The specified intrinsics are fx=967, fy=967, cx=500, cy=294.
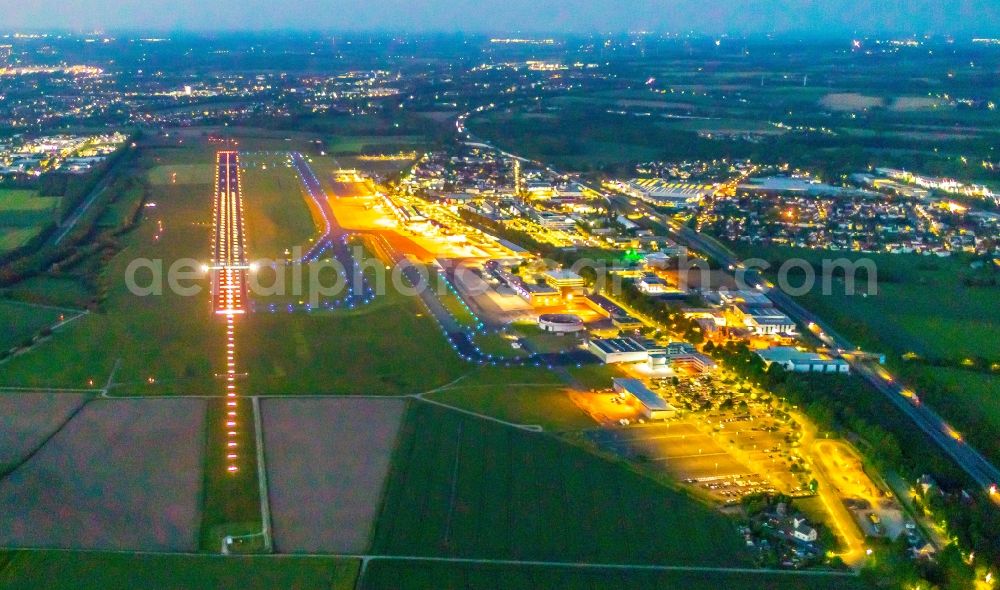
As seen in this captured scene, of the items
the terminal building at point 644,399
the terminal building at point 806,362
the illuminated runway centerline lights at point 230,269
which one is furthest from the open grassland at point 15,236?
the terminal building at point 806,362

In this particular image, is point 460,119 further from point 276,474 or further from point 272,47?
point 272,47

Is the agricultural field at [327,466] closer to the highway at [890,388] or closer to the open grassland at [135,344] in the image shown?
the open grassland at [135,344]

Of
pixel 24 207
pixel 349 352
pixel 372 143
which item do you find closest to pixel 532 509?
pixel 349 352

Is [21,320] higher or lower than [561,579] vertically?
higher

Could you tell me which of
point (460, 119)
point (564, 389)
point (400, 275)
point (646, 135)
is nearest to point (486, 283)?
point (400, 275)

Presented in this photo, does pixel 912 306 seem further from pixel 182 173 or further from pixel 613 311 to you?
pixel 182 173
